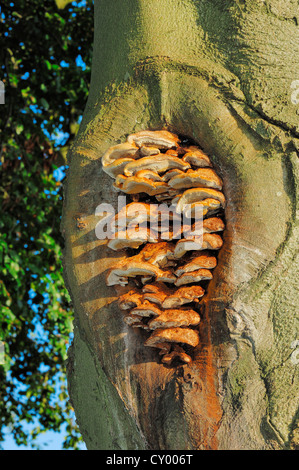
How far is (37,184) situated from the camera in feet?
12.6

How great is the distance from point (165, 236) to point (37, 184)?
2736 mm

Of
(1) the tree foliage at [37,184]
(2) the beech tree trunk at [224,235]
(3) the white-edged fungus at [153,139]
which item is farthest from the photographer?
(1) the tree foliage at [37,184]

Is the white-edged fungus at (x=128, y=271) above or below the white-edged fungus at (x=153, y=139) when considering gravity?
below

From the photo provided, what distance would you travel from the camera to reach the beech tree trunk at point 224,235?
3.84ft

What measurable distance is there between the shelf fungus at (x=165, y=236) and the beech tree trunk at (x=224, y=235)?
0.11 ft

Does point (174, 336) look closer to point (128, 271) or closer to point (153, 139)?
point (128, 271)

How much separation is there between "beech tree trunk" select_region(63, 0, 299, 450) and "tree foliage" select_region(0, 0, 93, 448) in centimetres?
226

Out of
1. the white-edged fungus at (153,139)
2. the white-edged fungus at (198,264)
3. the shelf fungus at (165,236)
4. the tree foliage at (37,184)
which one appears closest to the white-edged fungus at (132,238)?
the shelf fungus at (165,236)

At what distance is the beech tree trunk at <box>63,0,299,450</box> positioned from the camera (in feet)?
3.84

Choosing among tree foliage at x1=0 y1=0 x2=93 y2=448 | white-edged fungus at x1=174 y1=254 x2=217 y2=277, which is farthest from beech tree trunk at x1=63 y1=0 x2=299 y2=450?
tree foliage at x1=0 y1=0 x2=93 y2=448

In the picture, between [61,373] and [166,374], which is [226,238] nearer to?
[166,374]

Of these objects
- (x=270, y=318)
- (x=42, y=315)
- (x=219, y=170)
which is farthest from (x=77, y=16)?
(x=270, y=318)

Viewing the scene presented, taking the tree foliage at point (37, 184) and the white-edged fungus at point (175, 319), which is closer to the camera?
the white-edged fungus at point (175, 319)

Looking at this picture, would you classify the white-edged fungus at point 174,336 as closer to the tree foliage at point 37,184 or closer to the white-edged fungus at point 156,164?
the white-edged fungus at point 156,164
